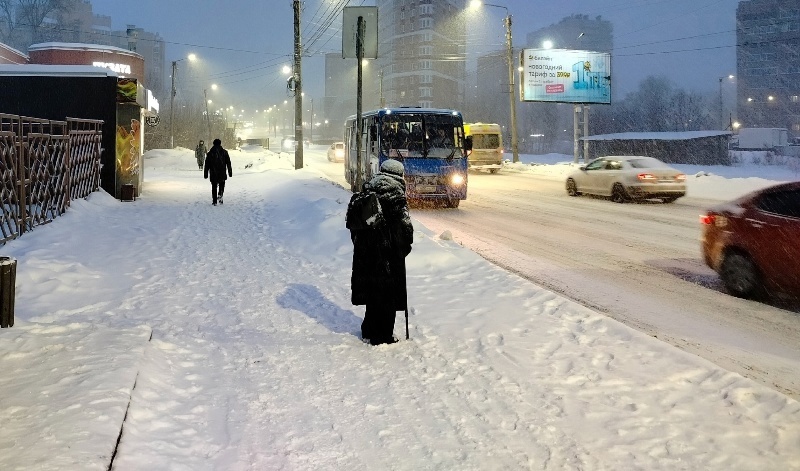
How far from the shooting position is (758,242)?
7938 millimetres

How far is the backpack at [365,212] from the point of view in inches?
237

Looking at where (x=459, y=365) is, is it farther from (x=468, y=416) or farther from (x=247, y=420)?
(x=247, y=420)

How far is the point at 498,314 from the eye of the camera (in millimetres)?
7184

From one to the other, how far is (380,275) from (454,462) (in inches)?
100

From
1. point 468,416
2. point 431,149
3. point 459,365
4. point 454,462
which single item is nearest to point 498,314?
point 459,365

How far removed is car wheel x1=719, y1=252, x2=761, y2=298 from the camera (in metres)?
8.10

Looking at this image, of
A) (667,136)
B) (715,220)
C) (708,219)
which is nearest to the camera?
(715,220)

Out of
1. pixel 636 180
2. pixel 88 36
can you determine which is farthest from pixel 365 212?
pixel 88 36

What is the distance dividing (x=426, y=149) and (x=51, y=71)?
10.4m

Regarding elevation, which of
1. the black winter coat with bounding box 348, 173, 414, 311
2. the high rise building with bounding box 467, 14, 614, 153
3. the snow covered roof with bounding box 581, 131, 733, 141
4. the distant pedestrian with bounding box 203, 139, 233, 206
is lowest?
the black winter coat with bounding box 348, 173, 414, 311

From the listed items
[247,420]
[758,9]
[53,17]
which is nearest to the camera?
[247,420]

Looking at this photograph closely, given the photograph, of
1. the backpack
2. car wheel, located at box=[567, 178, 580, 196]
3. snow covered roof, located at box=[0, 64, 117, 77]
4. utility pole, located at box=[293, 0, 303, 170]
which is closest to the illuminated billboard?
utility pole, located at box=[293, 0, 303, 170]

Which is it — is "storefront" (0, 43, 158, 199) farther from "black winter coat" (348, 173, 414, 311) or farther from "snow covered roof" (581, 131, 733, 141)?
"snow covered roof" (581, 131, 733, 141)

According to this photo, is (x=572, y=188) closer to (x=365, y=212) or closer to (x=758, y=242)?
(x=758, y=242)
